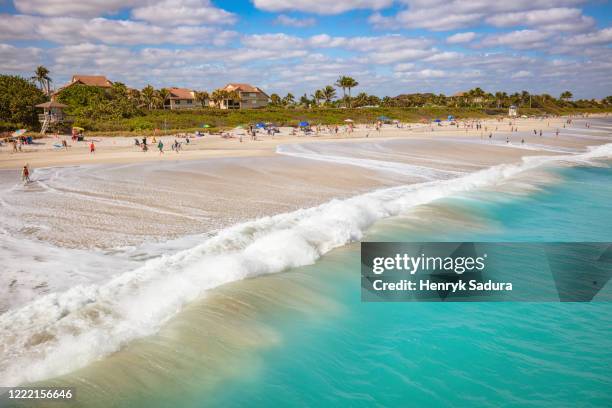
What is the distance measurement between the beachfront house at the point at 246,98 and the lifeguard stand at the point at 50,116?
51.3m

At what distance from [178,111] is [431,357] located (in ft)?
241

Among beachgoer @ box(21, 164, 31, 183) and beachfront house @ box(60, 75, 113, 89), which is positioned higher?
beachfront house @ box(60, 75, 113, 89)

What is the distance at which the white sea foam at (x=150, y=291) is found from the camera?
597cm

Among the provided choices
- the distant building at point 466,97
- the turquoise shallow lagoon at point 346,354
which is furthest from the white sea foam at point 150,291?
the distant building at point 466,97

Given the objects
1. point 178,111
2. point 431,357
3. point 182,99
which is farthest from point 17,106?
point 431,357

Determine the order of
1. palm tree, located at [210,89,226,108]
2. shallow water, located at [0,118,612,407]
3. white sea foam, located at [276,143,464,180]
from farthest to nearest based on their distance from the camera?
1. palm tree, located at [210,89,226,108]
2. white sea foam, located at [276,143,464,180]
3. shallow water, located at [0,118,612,407]

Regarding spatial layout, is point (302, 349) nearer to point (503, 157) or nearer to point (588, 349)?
point (588, 349)

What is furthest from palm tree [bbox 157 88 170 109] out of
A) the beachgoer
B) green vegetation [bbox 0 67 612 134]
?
the beachgoer

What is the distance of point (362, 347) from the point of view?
21.9 feet

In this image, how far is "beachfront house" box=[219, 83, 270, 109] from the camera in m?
102

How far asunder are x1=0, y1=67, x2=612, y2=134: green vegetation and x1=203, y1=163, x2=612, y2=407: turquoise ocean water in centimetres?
5014

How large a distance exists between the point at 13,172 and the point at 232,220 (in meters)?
16.3

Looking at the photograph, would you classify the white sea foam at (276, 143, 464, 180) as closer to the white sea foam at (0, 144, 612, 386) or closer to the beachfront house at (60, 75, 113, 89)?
the white sea foam at (0, 144, 612, 386)

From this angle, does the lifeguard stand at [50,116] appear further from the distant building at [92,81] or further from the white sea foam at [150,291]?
the white sea foam at [150,291]
